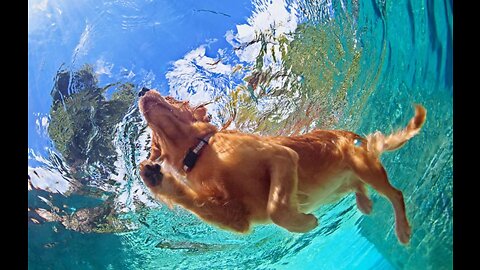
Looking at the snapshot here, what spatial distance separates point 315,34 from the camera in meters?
6.11

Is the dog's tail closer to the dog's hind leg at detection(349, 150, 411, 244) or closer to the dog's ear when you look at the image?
the dog's hind leg at detection(349, 150, 411, 244)

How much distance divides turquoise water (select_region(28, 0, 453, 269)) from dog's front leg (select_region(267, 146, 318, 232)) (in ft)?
6.23

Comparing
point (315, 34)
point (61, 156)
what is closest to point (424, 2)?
point (315, 34)

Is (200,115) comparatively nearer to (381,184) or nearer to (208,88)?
(208,88)

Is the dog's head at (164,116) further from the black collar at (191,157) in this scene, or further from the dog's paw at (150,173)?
the dog's paw at (150,173)

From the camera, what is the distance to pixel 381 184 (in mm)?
5043

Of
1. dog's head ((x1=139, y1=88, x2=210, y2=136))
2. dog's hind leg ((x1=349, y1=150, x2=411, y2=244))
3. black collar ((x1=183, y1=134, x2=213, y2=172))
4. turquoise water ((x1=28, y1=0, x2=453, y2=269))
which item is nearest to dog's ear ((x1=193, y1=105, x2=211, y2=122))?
dog's head ((x1=139, y1=88, x2=210, y2=136))

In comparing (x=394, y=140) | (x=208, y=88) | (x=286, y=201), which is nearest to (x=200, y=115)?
(x=286, y=201)

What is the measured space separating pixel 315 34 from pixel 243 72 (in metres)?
1.13

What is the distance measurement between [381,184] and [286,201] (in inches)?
72.6

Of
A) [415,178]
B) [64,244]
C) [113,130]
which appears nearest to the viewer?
[113,130]

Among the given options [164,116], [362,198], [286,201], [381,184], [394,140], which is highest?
[394,140]

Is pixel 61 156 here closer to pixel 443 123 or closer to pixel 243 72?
pixel 243 72

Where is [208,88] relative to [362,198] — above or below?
above
